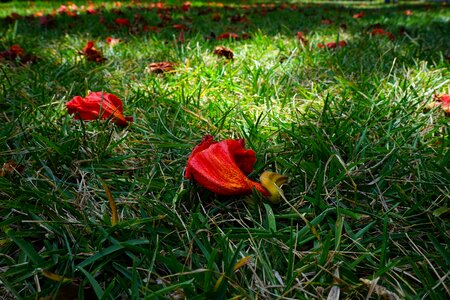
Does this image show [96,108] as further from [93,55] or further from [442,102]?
[442,102]

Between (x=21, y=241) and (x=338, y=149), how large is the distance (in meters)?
1.07

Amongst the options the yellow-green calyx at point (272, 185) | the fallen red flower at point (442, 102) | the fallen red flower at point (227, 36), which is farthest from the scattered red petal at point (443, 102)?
the fallen red flower at point (227, 36)

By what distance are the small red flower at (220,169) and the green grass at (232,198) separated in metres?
0.05

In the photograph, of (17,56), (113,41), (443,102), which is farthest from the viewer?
(113,41)

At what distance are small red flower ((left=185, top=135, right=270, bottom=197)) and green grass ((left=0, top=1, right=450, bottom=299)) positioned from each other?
5 centimetres

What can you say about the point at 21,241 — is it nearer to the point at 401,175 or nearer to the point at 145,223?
the point at 145,223

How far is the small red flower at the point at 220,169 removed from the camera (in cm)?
114

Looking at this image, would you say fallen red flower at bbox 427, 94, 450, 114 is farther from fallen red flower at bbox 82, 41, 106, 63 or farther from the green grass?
fallen red flower at bbox 82, 41, 106, 63

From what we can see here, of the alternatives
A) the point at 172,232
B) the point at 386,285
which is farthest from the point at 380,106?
the point at 172,232

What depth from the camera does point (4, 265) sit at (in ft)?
3.28

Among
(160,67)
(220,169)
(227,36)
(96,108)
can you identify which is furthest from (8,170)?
(227,36)

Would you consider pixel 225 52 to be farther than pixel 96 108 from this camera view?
Yes

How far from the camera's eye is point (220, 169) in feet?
3.74

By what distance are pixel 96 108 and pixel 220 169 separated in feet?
2.38
